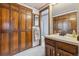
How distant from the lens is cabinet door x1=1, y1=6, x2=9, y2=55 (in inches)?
65.1

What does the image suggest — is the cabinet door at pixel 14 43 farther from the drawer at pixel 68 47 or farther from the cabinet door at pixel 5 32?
the drawer at pixel 68 47

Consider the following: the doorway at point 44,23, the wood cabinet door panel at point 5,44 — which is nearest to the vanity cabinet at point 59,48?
the doorway at point 44,23

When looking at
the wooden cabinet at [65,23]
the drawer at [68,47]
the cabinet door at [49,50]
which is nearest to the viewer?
the drawer at [68,47]

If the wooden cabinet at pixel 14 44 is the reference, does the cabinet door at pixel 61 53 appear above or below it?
below

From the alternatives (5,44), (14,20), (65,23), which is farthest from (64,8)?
(5,44)

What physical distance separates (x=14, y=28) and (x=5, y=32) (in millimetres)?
167

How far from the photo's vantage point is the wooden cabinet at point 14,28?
1.67 metres

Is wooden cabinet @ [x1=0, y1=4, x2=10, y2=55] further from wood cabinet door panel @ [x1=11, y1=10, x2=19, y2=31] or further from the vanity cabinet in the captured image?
the vanity cabinet

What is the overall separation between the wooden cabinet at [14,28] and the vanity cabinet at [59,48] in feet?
1.08

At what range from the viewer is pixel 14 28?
1.72m

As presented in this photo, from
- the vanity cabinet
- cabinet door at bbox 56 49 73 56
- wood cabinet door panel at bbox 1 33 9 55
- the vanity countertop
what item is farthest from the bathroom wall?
wood cabinet door panel at bbox 1 33 9 55

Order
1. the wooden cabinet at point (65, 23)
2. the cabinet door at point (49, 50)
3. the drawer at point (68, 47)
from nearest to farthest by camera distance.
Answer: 1. the drawer at point (68, 47)
2. the wooden cabinet at point (65, 23)
3. the cabinet door at point (49, 50)

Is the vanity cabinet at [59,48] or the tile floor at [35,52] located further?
the tile floor at [35,52]

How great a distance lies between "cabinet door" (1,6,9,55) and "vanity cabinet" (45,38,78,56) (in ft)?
2.24
